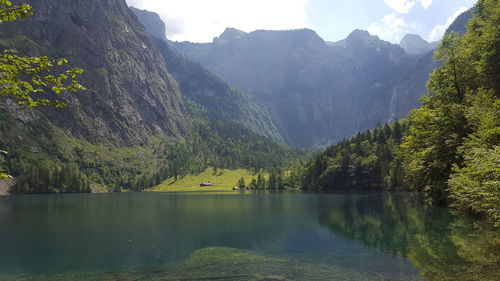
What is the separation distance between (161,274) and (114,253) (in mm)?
13794

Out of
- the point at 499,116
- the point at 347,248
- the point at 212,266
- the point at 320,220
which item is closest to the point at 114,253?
the point at 212,266

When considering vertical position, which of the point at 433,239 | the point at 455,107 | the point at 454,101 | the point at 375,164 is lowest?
the point at 433,239

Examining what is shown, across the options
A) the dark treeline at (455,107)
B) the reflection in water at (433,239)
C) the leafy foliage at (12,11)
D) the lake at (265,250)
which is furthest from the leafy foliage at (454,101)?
the leafy foliage at (12,11)

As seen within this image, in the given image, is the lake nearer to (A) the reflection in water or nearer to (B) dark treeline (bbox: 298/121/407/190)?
(A) the reflection in water

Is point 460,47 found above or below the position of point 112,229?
above

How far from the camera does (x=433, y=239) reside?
43531 mm

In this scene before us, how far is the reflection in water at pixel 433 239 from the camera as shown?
28.8 m

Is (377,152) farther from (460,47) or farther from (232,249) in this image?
(232,249)

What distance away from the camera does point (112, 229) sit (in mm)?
64375

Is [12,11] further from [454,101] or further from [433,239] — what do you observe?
[454,101]

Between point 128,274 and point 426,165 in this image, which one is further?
point 426,165

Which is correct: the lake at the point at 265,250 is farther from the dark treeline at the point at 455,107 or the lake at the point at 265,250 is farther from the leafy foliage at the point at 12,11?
the leafy foliage at the point at 12,11

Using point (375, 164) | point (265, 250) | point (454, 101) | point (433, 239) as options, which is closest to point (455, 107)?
point (454, 101)

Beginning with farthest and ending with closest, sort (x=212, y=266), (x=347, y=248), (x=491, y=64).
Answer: (x=491, y=64) < (x=347, y=248) < (x=212, y=266)
